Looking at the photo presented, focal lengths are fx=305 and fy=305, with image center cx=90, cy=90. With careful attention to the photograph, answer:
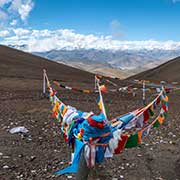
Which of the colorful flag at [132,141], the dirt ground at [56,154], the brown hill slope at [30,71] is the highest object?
the brown hill slope at [30,71]

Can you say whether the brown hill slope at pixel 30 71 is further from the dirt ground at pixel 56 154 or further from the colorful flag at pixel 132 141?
the colorful flag at pixel 132 141

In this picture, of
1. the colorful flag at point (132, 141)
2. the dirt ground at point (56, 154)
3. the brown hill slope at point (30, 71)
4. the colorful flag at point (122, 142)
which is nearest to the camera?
the colorful flag at point (122, 142)

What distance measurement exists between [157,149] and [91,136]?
176 inches

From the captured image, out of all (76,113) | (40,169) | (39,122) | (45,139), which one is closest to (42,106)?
(39,122)

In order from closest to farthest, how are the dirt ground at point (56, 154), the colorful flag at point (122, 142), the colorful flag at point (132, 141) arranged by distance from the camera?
the colorful flag at point (122, 142), the colorful flag at point (132, 141), the dirt ground at point (56, 154)

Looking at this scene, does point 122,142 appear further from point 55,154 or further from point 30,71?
point 30,71

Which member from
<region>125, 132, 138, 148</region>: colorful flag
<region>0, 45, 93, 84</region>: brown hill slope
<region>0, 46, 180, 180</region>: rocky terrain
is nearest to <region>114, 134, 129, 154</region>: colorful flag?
<region>125, 132, 138, 148</region>: colorful flag

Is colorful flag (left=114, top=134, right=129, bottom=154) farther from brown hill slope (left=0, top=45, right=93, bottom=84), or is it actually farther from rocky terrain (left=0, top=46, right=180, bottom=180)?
brown hill slope (left=0, top=45, right=93, bottom=84)

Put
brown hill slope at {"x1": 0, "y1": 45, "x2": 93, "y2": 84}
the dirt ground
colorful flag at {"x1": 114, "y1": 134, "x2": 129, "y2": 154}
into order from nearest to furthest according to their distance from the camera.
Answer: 1. colorful flag at {"x1": 114, "y1": 134, "x2": 129, "y2": 154}
2. the dirt ground
3. brown hill slope at {"x1": 0, "y1": 45, "x2": 93, "y2": 84}

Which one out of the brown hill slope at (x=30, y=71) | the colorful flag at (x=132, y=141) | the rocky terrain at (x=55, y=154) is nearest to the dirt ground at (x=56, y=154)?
the rocky terrain at (x=55, y=154)

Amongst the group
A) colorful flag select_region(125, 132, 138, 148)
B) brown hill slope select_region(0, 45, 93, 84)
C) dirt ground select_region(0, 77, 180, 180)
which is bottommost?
dirt ground select_region(0, 77, 180, 180)

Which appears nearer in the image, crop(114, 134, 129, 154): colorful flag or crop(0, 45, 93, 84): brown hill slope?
crop(114, 134, 129, 154): colorful flag

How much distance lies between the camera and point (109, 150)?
16.1 feet

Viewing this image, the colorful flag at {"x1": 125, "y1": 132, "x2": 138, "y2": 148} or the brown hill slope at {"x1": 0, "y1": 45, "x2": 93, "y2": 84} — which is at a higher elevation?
the brown hill slope at {"x1": 0, "y1": 45, "x2": 93, "y2": 84}
